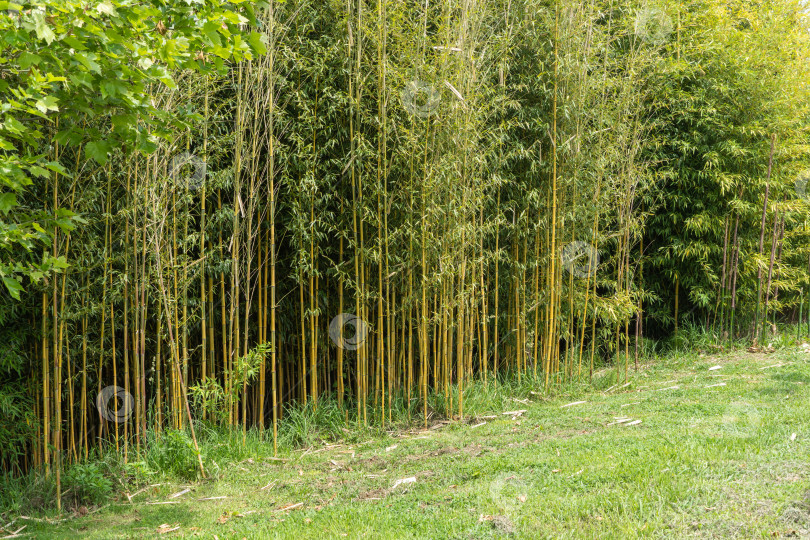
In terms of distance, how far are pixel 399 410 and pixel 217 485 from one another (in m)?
1.46

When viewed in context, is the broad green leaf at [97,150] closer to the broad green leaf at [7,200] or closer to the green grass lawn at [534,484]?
the broad green leaf at [7,200]

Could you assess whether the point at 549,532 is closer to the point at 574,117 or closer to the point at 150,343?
the point at 150,343

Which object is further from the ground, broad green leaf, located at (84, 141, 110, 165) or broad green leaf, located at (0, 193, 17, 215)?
broad green leaf, located at (84, 141, 110, 165)

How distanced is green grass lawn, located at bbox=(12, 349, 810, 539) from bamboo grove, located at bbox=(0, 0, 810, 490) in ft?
1.62

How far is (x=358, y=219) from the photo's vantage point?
4.38 m

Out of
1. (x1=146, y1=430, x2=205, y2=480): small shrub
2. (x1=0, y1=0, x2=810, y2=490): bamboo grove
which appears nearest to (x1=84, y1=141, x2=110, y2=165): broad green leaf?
(x1=0, y1=0, x2=810, y2=490): bamboo grove

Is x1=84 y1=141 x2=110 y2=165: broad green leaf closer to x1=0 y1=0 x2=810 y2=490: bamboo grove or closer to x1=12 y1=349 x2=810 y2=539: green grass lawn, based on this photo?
x1=0 y1=0 x2=810 y2=490: bamboo grove

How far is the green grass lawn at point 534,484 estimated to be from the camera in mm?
2559

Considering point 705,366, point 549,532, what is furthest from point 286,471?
point 705,366

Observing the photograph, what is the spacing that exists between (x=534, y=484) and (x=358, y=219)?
2.14m

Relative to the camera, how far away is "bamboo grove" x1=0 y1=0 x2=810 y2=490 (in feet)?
11.8

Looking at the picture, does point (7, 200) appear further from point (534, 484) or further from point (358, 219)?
point (534, 484)

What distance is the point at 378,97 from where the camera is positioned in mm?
4309

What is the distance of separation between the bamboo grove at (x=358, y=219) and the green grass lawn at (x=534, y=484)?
0.49 meters
